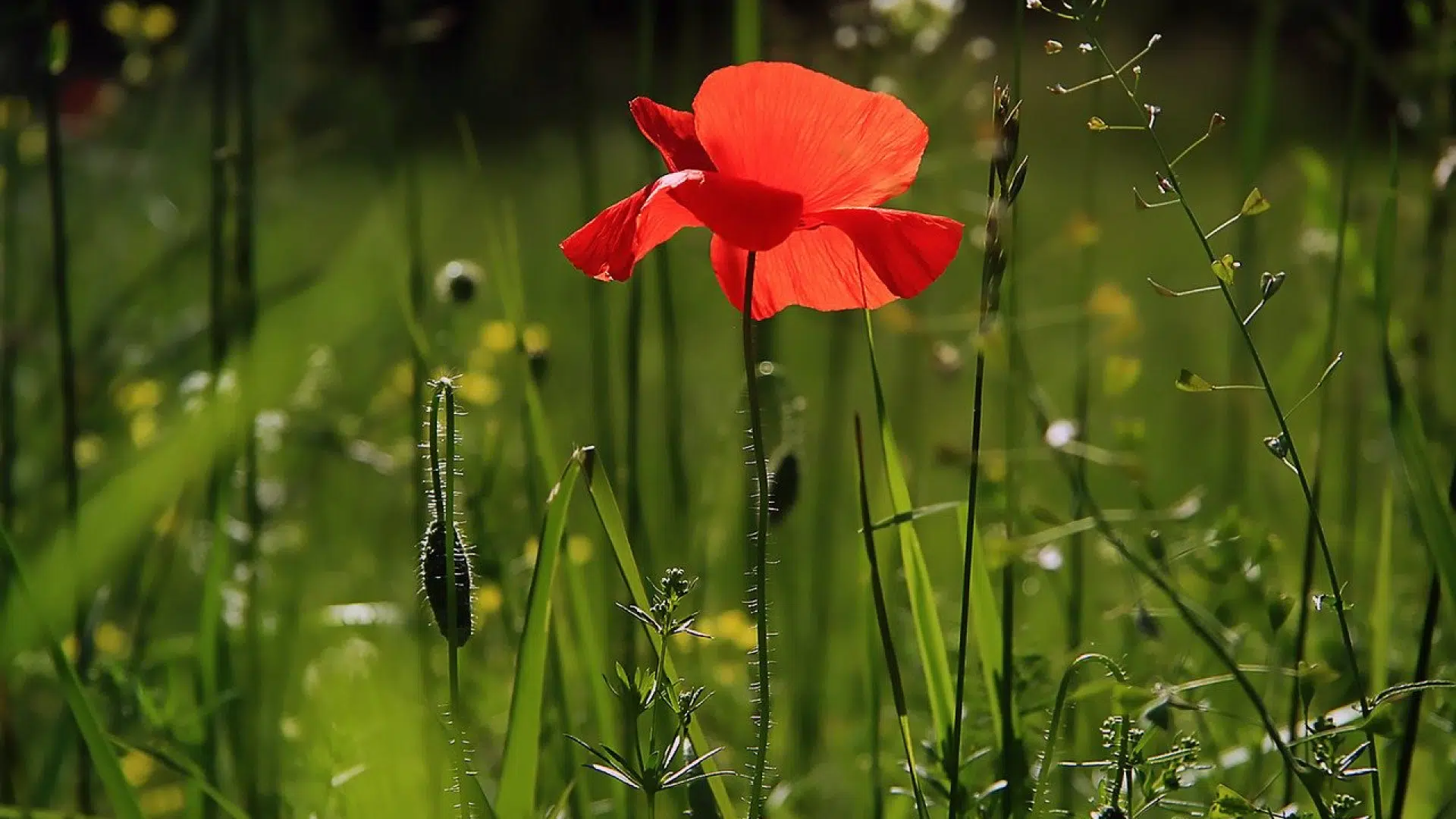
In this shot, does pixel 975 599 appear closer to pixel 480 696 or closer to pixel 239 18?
pixel 480 696

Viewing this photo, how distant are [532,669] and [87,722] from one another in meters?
0.23

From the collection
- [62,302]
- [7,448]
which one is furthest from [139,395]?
[62,302]

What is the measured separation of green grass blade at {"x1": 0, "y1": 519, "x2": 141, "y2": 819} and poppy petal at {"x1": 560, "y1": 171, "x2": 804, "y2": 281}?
0.30m

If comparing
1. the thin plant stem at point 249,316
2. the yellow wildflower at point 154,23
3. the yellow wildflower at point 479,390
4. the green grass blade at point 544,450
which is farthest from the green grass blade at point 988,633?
the yellow wildflower at point 154,23

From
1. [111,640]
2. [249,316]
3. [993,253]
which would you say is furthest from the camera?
[111,640]

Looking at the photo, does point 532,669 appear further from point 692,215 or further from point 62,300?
point 62,300

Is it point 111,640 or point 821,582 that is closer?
point 821,582

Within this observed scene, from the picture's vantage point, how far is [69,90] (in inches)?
115

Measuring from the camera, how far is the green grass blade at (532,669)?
66cm

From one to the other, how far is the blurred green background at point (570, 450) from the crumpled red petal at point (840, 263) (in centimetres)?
11

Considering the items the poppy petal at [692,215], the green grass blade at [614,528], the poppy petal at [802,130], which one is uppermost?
the poppy petal at [802,130]

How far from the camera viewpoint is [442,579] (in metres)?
0.71

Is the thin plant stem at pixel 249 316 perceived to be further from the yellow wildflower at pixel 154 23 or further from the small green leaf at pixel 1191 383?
the small green leaf at pixel 1191 383

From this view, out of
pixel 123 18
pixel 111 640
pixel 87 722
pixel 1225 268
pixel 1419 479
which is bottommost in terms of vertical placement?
pixel 111 640
